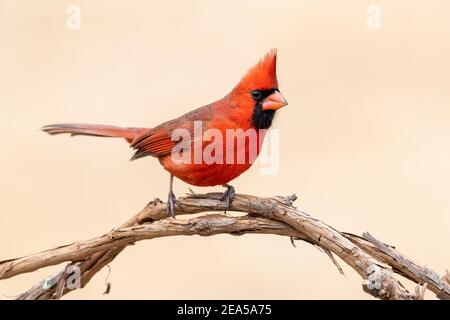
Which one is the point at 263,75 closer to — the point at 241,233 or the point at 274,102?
the point at 274,102

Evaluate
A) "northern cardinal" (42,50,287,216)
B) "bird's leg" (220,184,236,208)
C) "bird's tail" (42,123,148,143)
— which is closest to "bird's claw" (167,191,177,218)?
"northern cardinal" (42,50,287,216)

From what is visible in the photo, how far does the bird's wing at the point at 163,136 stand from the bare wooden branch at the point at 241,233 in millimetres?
236

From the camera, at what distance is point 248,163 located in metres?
2.11

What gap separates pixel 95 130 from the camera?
2273mm

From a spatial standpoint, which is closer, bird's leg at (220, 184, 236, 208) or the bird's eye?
bird's leg at (220, 184, 236, 208)

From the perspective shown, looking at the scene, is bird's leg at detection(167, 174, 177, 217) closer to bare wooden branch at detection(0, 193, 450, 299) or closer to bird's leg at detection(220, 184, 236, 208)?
bare wooden branch at detection(0, 193, 450, 299)

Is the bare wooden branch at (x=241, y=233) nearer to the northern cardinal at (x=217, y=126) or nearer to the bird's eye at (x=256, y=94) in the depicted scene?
the northern cardinal at (x=217, y=126)

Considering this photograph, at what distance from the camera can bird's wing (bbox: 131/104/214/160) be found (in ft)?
7.32

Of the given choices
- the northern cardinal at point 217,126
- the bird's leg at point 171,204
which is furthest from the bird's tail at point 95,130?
the bird's leg at point 171,204
